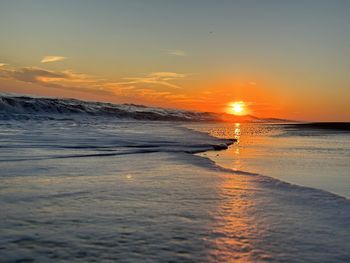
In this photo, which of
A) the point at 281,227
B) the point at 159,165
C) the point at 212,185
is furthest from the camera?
the point at 159,165

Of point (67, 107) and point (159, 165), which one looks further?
point (67, 107)

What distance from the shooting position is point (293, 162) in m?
10.9

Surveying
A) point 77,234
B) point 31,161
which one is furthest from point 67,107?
point 77,234

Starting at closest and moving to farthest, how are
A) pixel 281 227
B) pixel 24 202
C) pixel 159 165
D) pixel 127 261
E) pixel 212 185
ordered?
pixel 127 261
pixel 281 227
pixel 24 202
pixel 212 185
pixel 159 165

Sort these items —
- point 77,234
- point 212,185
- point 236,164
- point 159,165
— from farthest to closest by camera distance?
point 236,164 < point 159,165 < point 212,185 < point 77,234

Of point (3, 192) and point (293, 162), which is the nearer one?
point (3, 192)

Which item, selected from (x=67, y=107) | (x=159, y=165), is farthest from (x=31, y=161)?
(x=67, y=107)

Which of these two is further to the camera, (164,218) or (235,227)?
(164,218)

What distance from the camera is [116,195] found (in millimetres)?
5383

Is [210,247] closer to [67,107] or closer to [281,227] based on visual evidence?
[281,227]

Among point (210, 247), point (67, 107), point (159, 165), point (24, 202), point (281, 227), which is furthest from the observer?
point (67, 107)

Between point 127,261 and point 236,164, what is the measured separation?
300 inches

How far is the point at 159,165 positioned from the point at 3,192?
152 inches

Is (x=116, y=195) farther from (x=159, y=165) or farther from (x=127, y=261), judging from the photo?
(x=159, y=165)
